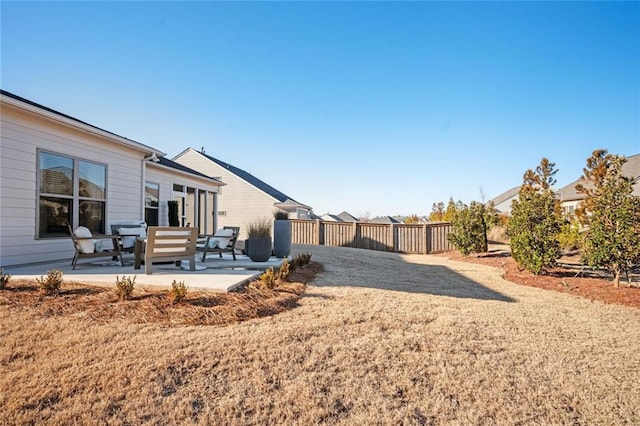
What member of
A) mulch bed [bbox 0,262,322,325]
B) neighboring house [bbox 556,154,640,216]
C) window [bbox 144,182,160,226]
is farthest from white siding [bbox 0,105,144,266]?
neighboring house [bbox 556,154,640,216]

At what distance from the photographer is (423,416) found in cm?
233

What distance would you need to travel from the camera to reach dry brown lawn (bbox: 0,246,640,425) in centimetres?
226

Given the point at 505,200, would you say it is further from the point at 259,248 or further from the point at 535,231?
the point at 259,248

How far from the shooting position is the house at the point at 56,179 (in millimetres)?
6000

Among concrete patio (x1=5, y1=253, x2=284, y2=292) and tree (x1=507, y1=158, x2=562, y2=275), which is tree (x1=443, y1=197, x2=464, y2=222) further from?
concrete patio (x1=5, y1=253, x2=284, y2=292)

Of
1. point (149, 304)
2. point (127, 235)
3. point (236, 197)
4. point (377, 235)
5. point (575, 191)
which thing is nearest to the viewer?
point (149, 304)

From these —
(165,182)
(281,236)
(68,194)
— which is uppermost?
(165,182)

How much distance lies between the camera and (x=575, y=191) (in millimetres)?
25922

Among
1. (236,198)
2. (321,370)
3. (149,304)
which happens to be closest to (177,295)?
(149,304)

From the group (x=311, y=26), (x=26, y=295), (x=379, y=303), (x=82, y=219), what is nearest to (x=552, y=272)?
(x=379, y=303)

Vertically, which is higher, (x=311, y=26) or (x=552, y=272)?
(x=311, y=26)

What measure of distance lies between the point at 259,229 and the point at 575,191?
96.2ft

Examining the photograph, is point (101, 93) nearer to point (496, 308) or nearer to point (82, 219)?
A: point (82, 219)

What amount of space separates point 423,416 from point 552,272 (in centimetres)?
840
